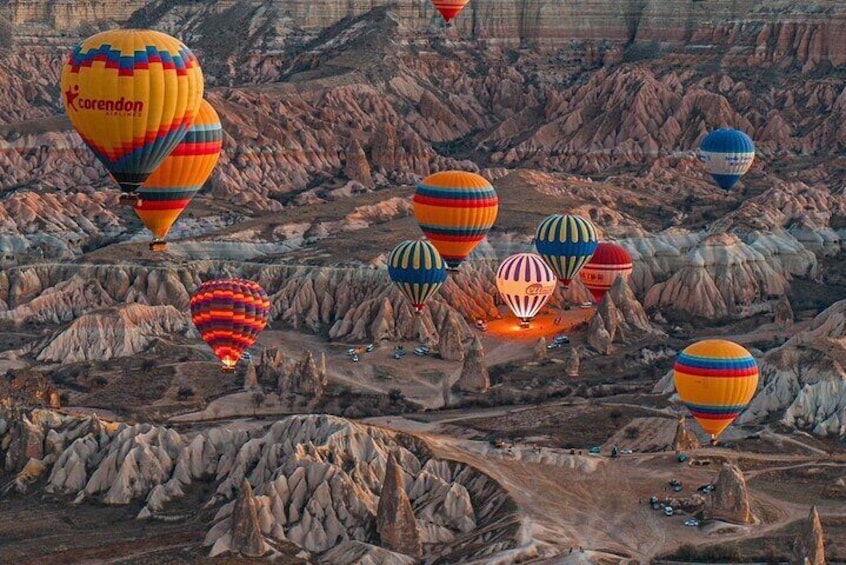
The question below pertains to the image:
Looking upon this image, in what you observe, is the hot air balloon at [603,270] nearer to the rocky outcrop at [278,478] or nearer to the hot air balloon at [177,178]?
the hot air balloon at [177,178]

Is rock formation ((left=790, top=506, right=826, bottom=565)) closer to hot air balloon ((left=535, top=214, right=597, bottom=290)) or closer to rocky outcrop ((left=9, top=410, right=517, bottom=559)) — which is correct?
rocky outcrop ((left=9, top=410, right=517, bottom=559))

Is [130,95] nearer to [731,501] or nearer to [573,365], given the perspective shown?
[731,501]

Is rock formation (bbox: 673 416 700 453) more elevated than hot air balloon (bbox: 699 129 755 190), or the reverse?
rock formation (bbox: 673 416 700 453)

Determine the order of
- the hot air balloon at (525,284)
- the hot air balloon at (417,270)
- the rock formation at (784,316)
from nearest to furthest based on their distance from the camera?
the hot air balloon at (417,270) < the hot air balloon at (525,284) < the rock formation at (784,316)

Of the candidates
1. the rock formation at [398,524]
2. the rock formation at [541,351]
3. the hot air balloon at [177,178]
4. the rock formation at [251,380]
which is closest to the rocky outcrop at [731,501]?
the rock formation at [398,524]

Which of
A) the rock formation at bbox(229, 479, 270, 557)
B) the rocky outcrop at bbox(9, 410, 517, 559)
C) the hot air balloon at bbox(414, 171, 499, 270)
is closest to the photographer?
the rock formation at bbox(229, 479, 270, 557)

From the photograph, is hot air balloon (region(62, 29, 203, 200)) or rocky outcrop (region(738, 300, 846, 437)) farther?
rocky outcrop (region(738, 300, 846, 437))

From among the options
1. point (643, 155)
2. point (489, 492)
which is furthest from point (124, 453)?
point (643, 155)

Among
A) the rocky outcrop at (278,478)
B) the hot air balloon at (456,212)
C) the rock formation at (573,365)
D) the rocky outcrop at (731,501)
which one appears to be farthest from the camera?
the hot air balloon at (456,212)

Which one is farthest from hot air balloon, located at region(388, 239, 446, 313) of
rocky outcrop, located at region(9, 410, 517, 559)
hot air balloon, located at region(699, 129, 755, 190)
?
hot air balloon, located at region(699, 129, 755, 190)
